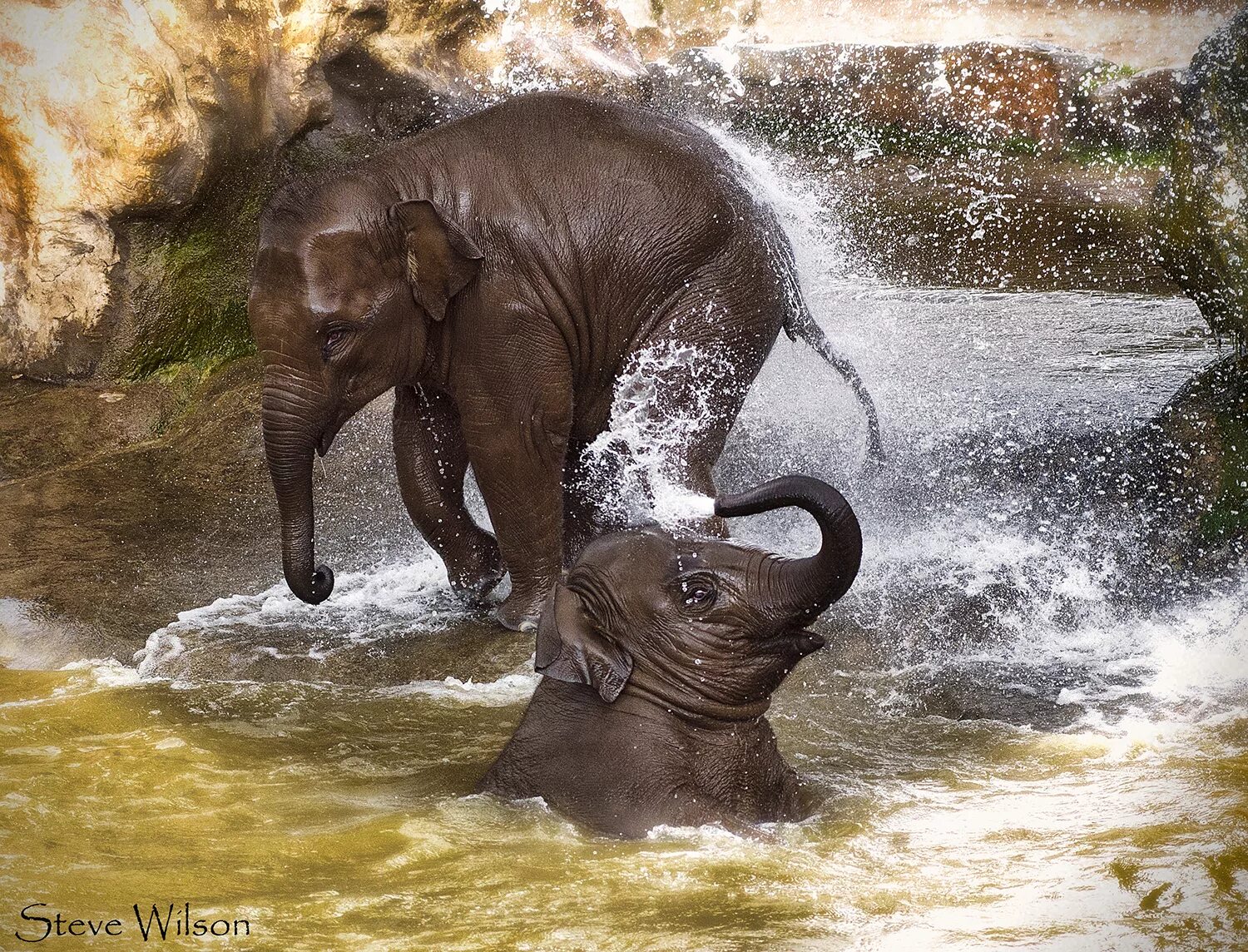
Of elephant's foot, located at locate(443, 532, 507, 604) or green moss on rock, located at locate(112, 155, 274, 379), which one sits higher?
green moss on rock, located at locate(112, 155, 274, 379)

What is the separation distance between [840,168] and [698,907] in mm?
12461

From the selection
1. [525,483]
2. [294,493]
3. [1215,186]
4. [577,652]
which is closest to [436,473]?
[525,483]

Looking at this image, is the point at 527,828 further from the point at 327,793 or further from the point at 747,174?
the point at 747,174

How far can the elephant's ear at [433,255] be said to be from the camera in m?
6.33

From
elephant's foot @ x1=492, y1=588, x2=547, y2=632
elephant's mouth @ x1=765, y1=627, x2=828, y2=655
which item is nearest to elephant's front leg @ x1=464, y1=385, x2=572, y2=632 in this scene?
elephant's foot @ x1=492, y1=588, x2=547, y2=632

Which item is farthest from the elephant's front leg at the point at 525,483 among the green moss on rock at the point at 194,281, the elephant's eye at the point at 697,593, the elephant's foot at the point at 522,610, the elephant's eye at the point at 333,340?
the green moss on rock at the point at 194,281

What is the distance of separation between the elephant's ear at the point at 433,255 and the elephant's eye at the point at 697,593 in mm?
2152

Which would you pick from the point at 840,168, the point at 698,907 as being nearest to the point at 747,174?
the point at 698,907

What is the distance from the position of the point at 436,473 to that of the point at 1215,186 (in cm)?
391

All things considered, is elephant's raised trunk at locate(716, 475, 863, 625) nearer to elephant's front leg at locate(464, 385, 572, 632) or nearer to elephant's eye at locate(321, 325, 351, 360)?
elephant's front leg at locate(464, 385, 572, 632)

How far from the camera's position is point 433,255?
6391 mm

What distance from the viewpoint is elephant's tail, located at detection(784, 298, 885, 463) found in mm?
7121

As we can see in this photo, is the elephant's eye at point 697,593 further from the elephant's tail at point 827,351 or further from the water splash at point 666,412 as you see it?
the elephant's tail at point 827,351

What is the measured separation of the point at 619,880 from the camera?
4.35 m
